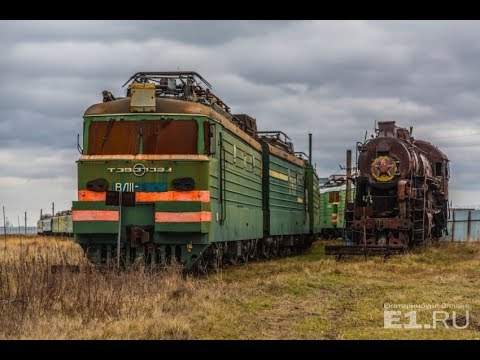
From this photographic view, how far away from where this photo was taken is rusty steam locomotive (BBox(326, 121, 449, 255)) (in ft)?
68.9

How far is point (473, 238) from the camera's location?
3384 centimetres

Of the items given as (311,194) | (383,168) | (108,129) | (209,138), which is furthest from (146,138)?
(311,194)

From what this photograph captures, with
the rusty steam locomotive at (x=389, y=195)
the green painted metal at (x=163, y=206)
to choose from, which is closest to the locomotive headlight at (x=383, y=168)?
the rusty steam locomotive at (x=389, y=195)

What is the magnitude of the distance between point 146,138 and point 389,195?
1046 cm

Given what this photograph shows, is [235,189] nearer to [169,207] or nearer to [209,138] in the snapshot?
[209,138]

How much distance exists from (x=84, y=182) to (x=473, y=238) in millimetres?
24483

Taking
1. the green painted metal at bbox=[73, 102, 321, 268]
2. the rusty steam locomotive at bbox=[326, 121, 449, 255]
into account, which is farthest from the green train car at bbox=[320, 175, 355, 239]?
Answer: the green painted metal at bbox=[73, 102, 321, 268]

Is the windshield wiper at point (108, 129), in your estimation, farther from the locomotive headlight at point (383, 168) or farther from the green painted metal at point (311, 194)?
the green painted metal at point (311, 194)

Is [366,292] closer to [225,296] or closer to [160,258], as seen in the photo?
[225,296]

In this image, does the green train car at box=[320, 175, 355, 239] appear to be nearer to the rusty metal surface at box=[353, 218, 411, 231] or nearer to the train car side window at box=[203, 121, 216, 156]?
the rusty metal surface at box=[353, 218, 411, 231]

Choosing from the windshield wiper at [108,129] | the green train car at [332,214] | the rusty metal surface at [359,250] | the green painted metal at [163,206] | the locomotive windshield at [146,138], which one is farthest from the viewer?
the green train car at [332,214]

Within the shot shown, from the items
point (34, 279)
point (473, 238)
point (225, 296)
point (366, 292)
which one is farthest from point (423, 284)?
point (473, 238)

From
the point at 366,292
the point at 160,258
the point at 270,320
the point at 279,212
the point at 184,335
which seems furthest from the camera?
the point at 279,212

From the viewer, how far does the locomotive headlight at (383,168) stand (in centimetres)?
2169
